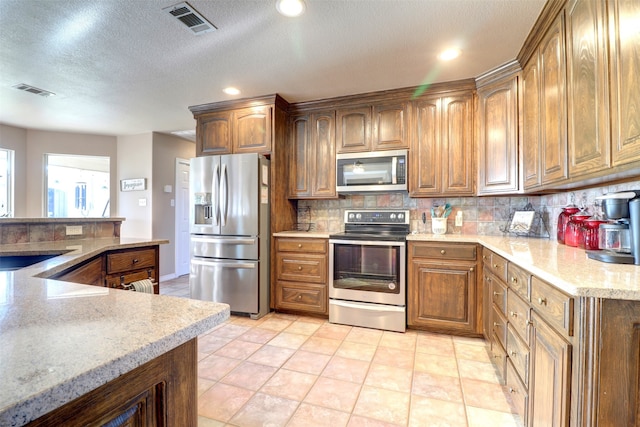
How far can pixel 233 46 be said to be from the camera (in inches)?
87.4

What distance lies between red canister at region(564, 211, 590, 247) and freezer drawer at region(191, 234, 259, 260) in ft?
8.30

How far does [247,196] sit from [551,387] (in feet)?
8.73

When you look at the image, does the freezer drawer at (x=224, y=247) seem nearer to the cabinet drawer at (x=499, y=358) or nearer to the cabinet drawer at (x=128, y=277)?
the cabinet drawer at (x=128, y=277)

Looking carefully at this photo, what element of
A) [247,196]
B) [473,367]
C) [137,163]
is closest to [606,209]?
[473,367]

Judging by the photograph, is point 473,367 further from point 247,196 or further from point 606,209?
point 247,196

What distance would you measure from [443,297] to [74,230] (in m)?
3.08

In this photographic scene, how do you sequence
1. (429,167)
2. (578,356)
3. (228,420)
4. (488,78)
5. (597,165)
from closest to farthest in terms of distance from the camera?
(578,356)
(597,165)
(228,420)
(488,78)
(429,167)

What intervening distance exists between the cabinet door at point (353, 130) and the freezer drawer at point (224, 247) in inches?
53.7

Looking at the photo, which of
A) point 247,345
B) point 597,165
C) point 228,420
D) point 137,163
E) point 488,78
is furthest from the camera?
point 137,163

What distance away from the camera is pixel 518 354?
153cm

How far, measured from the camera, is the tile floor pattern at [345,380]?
1613mm

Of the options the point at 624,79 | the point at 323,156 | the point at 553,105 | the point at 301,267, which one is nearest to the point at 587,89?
the point at 624,79

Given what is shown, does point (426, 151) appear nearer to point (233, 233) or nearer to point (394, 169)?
point (394, 169)

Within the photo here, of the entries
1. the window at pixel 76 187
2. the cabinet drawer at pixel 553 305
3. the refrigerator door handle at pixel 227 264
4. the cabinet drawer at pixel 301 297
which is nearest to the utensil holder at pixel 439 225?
the cabinet drawer at pixel 301 297
